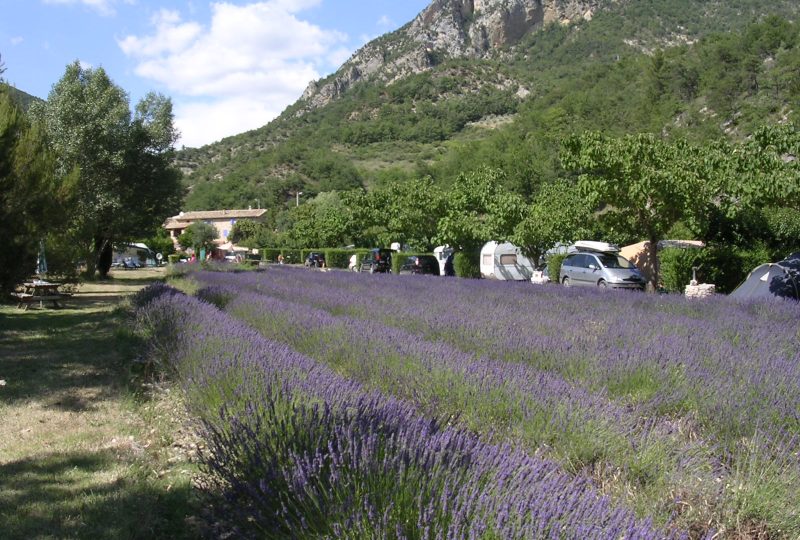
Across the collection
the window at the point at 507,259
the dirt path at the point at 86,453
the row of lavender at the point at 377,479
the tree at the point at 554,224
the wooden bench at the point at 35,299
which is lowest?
the dirt path at the point at 86,453

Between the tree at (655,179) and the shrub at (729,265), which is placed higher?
the tree at (655,179)

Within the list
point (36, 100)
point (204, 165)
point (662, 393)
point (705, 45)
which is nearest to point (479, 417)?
point (662, 393)

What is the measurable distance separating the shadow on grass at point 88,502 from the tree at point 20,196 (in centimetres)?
844

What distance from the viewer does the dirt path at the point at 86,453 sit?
3229 millimetres

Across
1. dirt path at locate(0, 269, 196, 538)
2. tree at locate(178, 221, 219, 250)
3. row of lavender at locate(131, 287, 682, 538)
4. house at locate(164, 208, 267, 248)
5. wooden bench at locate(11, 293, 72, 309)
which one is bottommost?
dirt path at locate(0, 269, 196, 538)

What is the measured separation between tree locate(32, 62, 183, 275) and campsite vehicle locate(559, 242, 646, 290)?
1726 cm

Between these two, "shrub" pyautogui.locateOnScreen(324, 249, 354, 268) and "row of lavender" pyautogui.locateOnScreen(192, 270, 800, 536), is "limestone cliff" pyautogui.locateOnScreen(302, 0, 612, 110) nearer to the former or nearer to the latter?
"shrub" pyautogui.locateOnScreen(324, 249, 354, 268)

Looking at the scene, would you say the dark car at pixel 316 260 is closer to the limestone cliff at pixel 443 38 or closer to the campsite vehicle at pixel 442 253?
the campsite vehicle at pixel 442 253

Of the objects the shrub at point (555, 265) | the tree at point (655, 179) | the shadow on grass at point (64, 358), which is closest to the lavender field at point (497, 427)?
the shadow on grass at point (64, 358)

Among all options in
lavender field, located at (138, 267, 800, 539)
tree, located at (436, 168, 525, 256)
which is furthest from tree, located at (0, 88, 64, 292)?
tree, located at (436, 168, 525, 256)

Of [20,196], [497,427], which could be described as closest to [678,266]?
[497,427]

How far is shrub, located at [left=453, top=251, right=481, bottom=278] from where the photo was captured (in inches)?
1218

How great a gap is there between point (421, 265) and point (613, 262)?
1089cm

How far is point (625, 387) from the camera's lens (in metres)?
4.79
